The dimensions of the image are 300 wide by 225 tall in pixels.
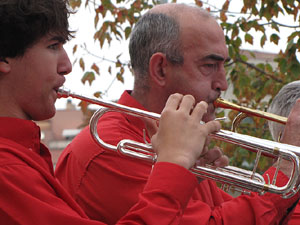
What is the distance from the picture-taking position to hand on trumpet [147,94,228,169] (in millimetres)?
1723

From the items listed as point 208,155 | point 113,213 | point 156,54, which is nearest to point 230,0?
point 156,54

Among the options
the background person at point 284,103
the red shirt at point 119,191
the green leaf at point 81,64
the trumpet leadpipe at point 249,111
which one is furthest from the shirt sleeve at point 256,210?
the green leaf at point 81,64

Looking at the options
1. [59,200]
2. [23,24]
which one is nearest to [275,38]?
[23,24]

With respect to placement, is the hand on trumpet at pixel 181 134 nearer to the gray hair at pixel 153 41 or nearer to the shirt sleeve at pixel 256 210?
the shirt sleeve at pixel 256 210

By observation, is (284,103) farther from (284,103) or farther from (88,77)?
(88,77)

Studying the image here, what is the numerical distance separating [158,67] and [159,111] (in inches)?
9.9

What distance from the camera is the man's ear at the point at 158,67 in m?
2.71

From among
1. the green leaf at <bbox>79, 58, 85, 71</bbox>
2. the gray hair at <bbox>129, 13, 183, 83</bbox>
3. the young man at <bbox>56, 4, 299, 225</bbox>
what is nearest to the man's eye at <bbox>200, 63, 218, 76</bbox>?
the young man at <bbox>56, 4, 299, 225</bbox>

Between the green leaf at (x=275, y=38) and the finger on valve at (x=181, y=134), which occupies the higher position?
the finger on valve at (x=181, y=134)

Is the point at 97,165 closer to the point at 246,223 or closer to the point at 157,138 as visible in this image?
the point at 157,138

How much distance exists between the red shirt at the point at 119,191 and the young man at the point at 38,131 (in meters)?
0.41

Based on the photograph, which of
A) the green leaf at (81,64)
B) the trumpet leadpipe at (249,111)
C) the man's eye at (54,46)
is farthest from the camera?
the green leaf at (81,64)

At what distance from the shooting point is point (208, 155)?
7.59 ft

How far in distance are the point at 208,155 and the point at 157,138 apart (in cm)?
58
